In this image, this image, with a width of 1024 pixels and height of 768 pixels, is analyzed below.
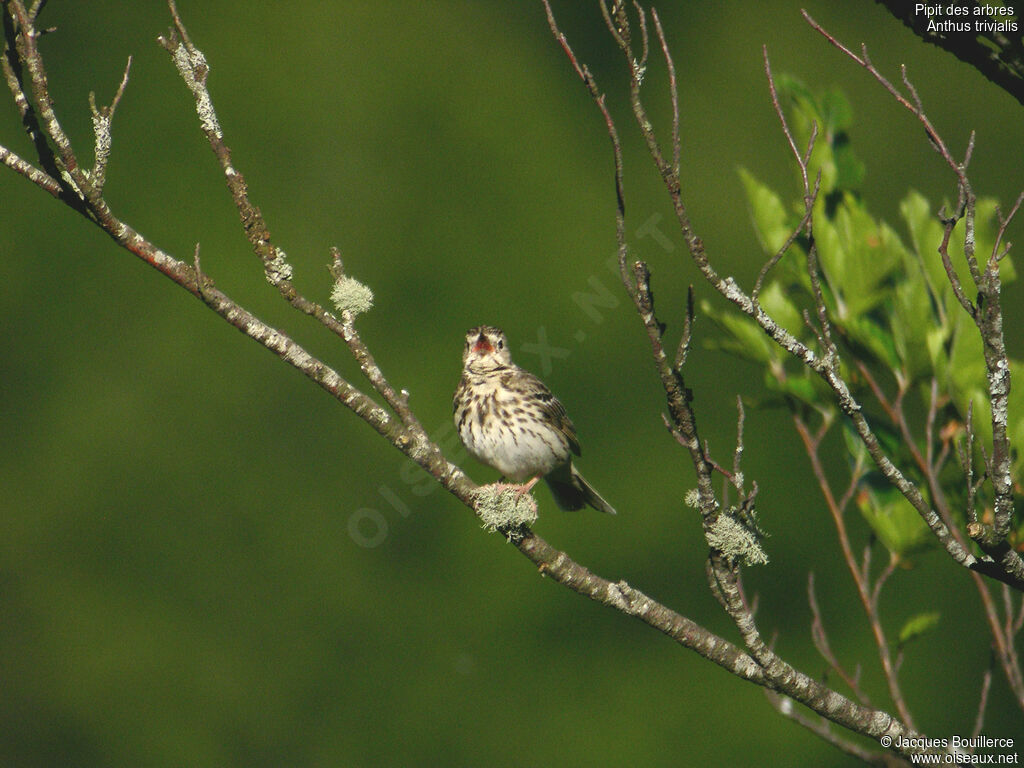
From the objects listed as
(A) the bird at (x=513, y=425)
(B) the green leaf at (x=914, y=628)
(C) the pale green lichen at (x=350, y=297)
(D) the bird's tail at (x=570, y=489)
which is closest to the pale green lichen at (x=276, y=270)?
(C) the pale green lichen at (x=350, y=297)

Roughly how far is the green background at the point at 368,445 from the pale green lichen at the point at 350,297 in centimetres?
458

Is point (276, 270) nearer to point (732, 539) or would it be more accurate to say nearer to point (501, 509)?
point (501, 509)

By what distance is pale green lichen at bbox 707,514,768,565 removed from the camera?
2580 millimetres

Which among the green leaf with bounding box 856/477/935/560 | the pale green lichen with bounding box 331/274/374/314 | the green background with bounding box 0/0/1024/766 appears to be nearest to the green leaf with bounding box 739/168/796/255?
the green leaf with bounding box 856/477/935/560

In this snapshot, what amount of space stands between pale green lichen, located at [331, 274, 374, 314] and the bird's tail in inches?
74.7

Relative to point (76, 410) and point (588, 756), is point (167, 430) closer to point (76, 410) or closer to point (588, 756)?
point (76, 410)

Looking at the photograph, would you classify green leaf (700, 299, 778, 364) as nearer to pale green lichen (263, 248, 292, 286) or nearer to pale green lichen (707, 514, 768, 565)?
pale green lichen (707, 514, 768, 565)

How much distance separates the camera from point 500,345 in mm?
4715

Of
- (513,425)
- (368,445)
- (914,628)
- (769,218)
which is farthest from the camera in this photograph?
(368,445)

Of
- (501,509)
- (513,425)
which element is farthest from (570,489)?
(501,509)

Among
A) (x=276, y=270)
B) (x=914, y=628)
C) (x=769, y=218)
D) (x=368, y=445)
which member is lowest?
(x=276, y=270)

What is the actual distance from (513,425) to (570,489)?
0.43 m

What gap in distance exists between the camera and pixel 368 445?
866cm

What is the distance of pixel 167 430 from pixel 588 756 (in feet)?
12.8
